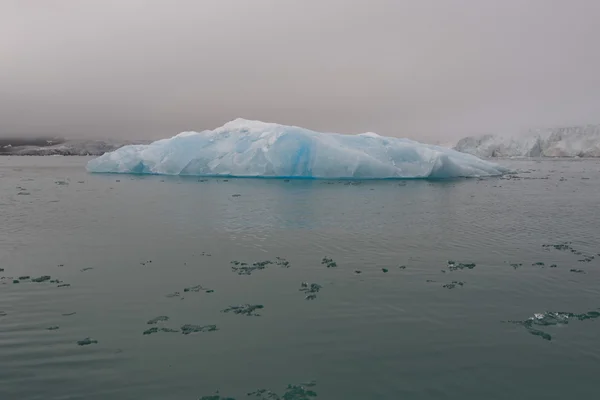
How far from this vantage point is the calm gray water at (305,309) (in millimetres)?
5535

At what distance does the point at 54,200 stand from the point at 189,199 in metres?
7.36

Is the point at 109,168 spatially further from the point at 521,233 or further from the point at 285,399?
the point at 285,399

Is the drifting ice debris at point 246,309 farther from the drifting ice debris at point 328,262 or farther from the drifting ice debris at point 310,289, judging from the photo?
the drifting ice debris at point 328,262

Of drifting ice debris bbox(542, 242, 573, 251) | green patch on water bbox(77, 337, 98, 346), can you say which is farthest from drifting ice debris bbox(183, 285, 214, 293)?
drifting ice debris bbox(542, 242, 573, 251)

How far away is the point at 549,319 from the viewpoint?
7359 mm

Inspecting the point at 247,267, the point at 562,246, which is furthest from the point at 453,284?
the point at 562,246

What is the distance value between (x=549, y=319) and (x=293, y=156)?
93.5 feet

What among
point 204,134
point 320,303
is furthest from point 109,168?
point 320,303

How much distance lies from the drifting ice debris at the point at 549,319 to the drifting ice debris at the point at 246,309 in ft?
13.9

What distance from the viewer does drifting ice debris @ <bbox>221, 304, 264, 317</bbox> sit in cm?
769

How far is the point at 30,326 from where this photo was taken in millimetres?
7219

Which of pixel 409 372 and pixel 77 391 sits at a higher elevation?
pixel 409 372

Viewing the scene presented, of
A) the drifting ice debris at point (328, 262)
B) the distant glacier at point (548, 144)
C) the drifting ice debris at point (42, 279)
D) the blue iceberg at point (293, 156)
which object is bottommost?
the drifting ice debris at point (42, 279)

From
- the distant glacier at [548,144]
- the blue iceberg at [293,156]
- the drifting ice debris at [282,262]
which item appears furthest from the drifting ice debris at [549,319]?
the distant glacier at [548,144]
